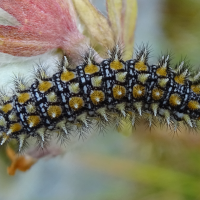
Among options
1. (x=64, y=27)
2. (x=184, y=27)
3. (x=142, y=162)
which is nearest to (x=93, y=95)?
(x=64, y=27)

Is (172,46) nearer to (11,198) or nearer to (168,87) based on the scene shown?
(168,87)

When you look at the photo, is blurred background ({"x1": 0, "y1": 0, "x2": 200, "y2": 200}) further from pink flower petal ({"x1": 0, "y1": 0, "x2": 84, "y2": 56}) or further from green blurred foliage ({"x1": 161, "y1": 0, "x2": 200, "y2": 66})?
pink flower petal ({"x1": 0, "y1": 0, "x2": 84, "y2": 56})

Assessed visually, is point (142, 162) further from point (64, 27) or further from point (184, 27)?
point (64, 27)

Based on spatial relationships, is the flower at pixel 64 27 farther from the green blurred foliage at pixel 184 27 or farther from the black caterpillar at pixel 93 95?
the green blurred foliage at pixel 184 27

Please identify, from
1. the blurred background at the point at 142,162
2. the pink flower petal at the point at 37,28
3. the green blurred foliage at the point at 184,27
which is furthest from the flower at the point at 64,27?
the green blurred foliage at the point at 184,27

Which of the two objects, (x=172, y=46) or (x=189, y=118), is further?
(x=172, y=46)

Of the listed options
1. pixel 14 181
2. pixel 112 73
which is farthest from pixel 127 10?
pixel 14 181
